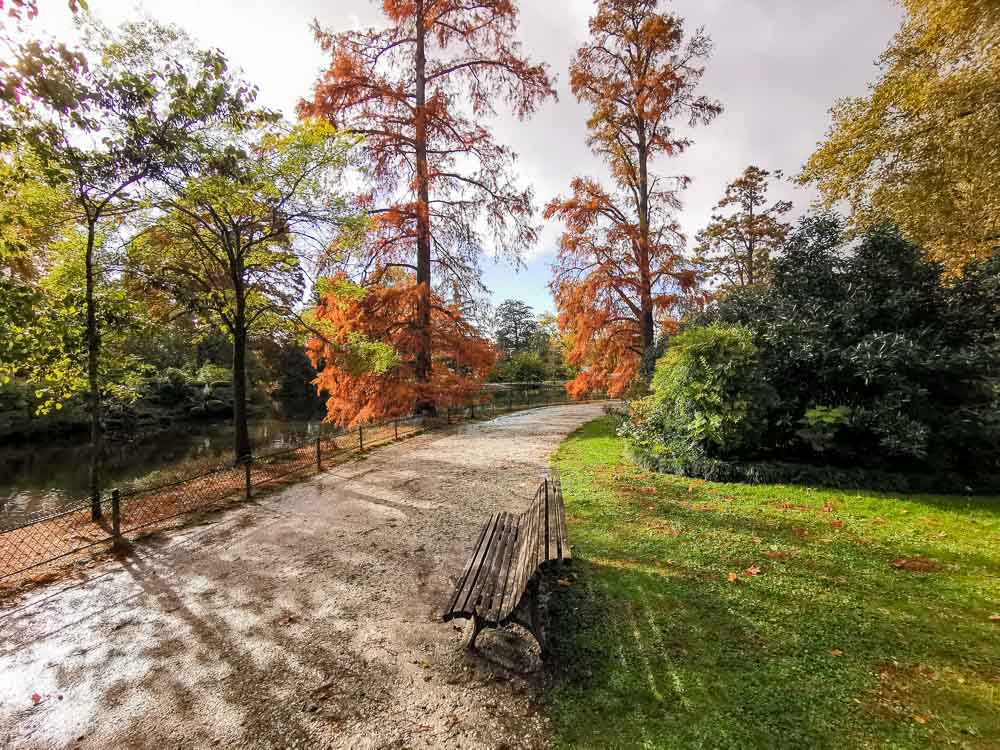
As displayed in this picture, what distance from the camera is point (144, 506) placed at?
691 cm

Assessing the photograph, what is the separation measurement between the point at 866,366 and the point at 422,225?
12896mm

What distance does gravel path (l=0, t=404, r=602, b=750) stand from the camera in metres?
2.56

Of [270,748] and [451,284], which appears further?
[451,284]

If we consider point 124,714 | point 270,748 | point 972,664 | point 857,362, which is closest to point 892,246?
point 857,362

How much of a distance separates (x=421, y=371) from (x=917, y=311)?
41.7 feet

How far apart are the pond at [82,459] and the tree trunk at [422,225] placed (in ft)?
21.7

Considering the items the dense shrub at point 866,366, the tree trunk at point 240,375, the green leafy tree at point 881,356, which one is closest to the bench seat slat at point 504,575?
the dense shrub at point 866,366

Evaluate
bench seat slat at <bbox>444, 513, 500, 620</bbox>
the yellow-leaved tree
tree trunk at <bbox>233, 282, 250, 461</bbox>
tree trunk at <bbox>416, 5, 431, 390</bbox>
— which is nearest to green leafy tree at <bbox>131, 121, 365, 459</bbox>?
tree trunk at <bbox>233, 282, 250, 461</bbox>

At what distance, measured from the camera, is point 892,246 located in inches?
294

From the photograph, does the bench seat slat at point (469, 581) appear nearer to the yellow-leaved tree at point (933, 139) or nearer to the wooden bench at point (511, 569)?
the wooden bench at point (511, 569)

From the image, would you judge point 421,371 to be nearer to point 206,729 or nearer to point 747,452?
point 747,452

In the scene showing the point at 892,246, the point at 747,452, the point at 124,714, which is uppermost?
the point at 892,246

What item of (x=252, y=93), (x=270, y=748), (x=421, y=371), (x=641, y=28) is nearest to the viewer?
(x=270, y=748)

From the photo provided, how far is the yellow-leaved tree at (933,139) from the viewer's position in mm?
6168
